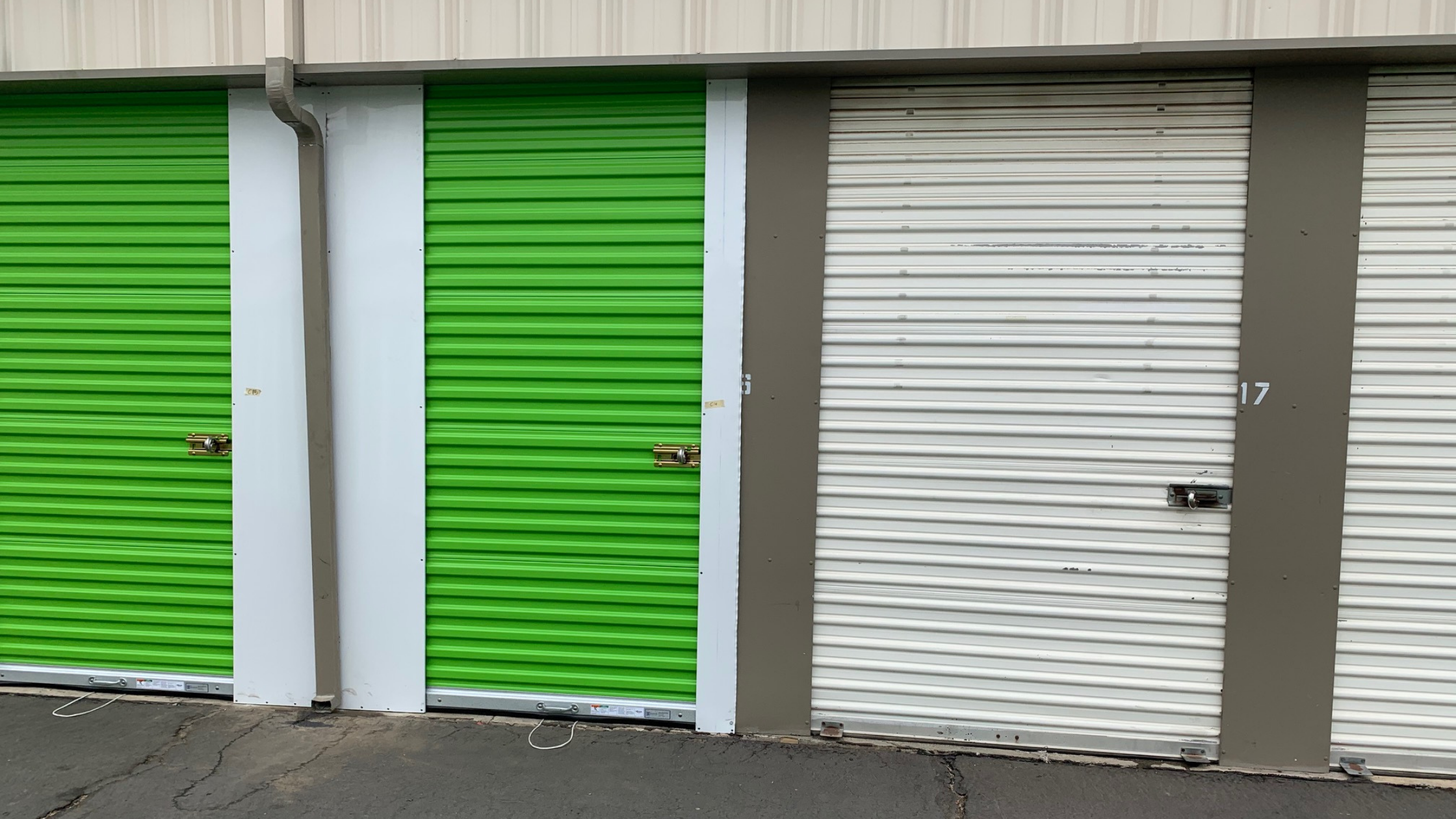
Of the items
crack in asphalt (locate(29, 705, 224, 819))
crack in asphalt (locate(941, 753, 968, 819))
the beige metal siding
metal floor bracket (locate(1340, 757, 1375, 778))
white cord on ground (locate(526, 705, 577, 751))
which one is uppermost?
the beige metal siding

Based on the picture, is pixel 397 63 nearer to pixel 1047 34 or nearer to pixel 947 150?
pixel 947 150

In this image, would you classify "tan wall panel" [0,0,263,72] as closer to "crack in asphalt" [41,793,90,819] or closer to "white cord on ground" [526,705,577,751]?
"crack in asphalt" [41,793,90,819]

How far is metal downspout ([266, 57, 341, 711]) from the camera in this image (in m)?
3.85

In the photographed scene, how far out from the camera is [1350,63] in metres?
3.38

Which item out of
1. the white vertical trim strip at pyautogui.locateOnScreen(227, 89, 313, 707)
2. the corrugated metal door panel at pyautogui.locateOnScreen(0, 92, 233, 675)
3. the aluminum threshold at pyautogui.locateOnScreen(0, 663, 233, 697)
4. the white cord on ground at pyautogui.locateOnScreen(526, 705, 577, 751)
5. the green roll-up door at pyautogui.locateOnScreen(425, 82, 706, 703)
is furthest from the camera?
the aluminum threshold at pyautogui.locateOnScreen(0, 663, 233, 697)

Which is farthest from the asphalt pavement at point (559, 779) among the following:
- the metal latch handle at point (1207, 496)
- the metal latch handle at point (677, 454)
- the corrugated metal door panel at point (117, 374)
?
the metal latch handle at point (677, 454)

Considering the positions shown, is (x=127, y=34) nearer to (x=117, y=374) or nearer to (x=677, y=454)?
(x=117, y=374)

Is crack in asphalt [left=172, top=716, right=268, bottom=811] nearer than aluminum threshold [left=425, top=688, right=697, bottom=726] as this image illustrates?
Yes

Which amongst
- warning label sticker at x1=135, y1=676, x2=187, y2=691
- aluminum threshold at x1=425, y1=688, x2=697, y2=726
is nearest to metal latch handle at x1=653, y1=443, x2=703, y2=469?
aluminum threshold at x1=425, y1=688, x2=697, y2=726

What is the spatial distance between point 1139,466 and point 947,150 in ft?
5.74

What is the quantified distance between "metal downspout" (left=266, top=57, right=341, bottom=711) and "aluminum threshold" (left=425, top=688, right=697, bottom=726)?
570 mm

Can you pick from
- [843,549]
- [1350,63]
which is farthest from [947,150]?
[843,549]

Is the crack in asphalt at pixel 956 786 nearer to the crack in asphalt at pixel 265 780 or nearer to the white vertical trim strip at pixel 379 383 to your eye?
the white vertical trim strip at pixel 379 383

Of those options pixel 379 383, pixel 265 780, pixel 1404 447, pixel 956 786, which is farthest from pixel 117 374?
pixel 1404 447
